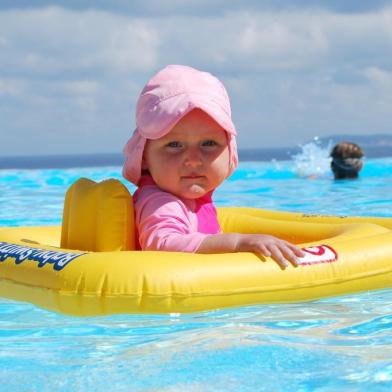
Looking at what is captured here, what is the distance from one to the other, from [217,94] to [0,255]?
1122 mm

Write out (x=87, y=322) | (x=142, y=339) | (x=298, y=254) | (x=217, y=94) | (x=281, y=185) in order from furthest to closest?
(x=281, y=185), (x=217, y=94), (x=298, y=254), (x=87, y=322), (x=142, y=339)

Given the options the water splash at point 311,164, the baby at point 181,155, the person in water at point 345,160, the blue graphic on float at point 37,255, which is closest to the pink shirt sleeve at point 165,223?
the baby at point 181,155

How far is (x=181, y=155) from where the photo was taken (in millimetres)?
3074

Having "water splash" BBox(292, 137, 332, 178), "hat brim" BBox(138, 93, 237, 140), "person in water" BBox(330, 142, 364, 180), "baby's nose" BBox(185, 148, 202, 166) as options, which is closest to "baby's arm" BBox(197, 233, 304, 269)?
"baby's nose" BBox(185, 148, 202, 166)

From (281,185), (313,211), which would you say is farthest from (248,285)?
(281,185)

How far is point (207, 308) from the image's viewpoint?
8.87 ft

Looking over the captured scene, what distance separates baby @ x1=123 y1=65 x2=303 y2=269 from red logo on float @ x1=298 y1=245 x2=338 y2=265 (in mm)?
37

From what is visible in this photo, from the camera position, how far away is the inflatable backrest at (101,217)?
3160 mm

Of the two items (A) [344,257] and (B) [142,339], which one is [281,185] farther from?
(B) [142,339]

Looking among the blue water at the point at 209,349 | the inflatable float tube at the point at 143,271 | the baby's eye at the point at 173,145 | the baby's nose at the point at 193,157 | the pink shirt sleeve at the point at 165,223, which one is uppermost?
the baby's eye at the point at 173,145

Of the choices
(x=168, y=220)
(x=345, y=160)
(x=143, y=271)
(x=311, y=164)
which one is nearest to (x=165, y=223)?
(x=168, y=220)

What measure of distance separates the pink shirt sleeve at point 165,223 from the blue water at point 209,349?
0.37 m

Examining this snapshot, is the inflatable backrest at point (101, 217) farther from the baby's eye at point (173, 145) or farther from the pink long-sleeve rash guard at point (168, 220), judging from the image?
the baby's eye at point (173, 145)

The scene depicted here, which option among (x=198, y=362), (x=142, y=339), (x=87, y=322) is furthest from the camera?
(x=87, y=322)
